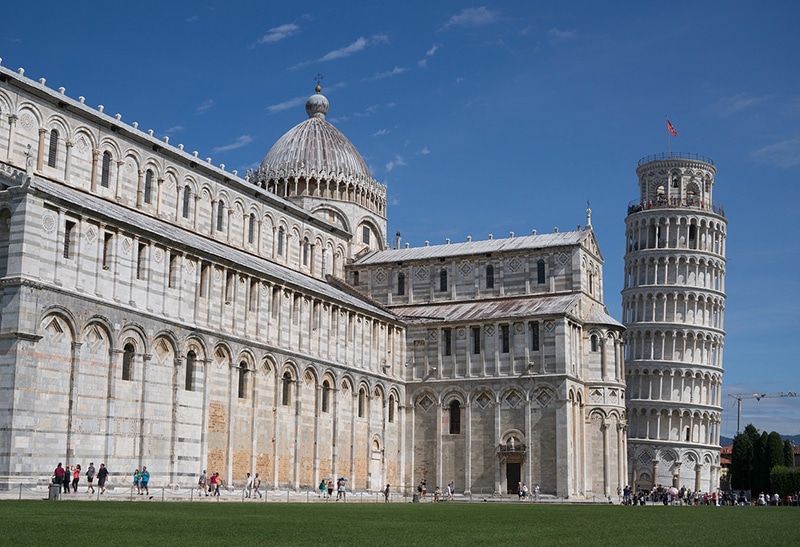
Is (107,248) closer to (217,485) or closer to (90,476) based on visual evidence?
(90,476)

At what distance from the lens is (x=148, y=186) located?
52.5 m

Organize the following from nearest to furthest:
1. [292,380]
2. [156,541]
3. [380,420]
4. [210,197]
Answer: [156,541], [292,380], [210,197], [380,420]

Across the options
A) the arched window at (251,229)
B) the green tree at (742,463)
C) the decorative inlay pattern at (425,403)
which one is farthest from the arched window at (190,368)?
the green tree at (742,463)

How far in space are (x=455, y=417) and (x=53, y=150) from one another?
Answer: 1179 inches

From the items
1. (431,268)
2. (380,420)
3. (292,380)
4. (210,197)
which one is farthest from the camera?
(431,268)

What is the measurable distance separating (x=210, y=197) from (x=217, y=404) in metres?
15.0

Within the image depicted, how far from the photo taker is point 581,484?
6094 centimetres

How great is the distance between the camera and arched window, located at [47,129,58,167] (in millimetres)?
46162

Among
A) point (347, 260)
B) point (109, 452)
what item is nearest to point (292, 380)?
point (109, 452)

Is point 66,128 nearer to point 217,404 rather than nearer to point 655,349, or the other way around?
point 217,404

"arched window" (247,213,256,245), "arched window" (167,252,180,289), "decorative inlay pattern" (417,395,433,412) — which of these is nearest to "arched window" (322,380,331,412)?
"decorative inlay pattern" (417,395,433,412)

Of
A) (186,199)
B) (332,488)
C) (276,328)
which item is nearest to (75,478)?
(276,328)

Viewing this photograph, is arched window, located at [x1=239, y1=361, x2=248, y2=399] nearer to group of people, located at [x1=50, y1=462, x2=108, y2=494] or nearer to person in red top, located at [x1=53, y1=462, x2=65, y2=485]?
group of people, located at [x1=50, y1=462, x2=108, y2=494]

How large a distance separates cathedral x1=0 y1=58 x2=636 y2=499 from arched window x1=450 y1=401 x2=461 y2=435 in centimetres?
20
